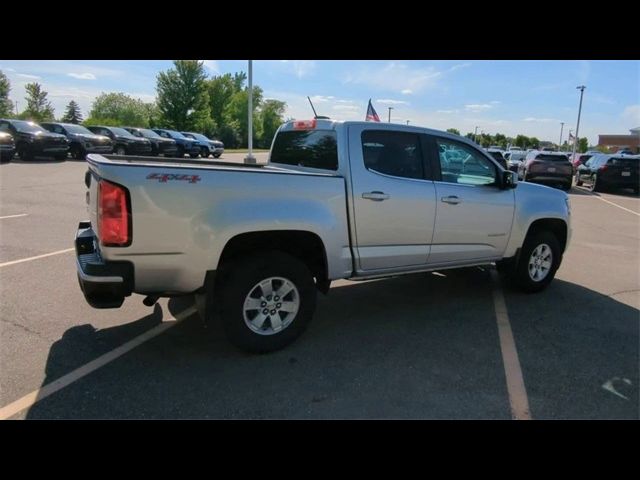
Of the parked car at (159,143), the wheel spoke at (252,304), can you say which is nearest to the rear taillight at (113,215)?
the wheel spoke at (252,304)

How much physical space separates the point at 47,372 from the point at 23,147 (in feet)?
66.2

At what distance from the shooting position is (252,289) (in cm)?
361

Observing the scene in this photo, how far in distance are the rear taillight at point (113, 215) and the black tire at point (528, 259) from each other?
14.2ft

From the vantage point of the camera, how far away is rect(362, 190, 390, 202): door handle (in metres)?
4.12

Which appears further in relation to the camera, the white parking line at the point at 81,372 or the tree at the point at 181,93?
the tree at the point at 181,93

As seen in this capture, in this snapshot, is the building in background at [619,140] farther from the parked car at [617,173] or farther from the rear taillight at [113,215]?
the rear taillight at [113,215]

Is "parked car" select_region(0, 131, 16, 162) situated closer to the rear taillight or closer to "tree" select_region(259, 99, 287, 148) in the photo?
the rear taillight

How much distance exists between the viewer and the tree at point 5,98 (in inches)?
2860

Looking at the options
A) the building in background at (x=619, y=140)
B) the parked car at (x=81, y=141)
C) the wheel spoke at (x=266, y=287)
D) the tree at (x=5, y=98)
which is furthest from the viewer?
the building in background at (x=619, y=140)

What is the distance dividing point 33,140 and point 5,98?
72.0 meters

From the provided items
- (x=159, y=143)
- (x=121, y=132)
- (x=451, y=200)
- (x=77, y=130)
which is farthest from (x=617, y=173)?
(x=77, y=130)

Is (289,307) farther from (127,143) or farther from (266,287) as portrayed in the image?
(127,143)
